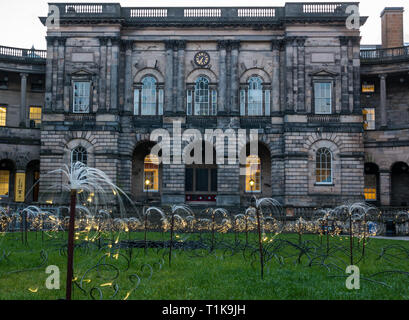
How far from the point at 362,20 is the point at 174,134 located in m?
19.4

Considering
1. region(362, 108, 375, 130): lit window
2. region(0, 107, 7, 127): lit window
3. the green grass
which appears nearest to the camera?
the green grass

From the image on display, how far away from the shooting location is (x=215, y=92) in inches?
1475

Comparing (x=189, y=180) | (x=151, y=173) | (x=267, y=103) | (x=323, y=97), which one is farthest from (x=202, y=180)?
(x=323, y=97)

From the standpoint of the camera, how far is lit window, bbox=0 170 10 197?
40031 millimetres

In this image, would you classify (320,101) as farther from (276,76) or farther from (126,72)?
(126,72)

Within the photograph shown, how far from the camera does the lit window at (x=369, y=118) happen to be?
4181 centimetres

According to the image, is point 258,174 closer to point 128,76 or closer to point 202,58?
point 202,58

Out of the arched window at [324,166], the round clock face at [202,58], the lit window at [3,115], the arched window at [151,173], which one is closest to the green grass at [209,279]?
the arched window at [324,166]

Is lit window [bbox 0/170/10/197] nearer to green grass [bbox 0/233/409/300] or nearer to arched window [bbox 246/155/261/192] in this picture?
arched window [bbox 246/155/261/192]

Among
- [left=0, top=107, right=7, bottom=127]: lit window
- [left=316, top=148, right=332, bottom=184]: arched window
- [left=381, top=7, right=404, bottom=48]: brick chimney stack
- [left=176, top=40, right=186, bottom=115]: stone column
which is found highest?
[left=381, top=7, right=404, bottom=48]: brick chimney stack

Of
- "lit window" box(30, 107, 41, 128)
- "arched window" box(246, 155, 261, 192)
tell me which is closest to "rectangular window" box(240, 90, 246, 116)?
"arched window" box(246, 155, 261, 192)

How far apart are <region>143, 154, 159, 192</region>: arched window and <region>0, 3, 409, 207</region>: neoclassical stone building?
1442 mm

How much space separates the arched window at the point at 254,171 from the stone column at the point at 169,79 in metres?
8.67

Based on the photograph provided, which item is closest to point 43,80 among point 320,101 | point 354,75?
point 320,101
